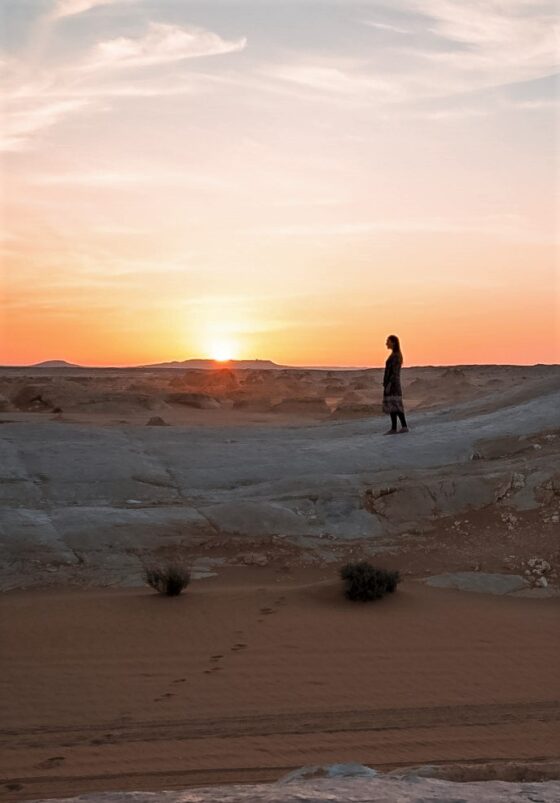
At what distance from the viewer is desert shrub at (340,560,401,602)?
9273mm

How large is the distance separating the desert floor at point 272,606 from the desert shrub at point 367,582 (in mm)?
136

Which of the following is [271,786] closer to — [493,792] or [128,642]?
[493,792]

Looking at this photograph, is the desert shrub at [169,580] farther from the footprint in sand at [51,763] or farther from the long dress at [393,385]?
the long dress at [393,385]

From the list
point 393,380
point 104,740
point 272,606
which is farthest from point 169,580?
point 393,380

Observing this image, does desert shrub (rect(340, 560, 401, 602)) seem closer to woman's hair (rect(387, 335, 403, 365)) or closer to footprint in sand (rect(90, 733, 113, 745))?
footprint in sand (rect(90, 733, 113, 745))

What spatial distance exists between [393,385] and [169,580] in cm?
785

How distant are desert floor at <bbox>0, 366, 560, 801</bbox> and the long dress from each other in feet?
2.83

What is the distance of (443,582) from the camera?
10.0 meters

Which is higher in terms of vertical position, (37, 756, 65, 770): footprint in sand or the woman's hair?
the woman's hair

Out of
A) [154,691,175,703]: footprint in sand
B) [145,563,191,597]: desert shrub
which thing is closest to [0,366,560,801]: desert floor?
[154,691,175,703]: footprint in sand

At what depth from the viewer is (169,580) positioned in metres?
9.16

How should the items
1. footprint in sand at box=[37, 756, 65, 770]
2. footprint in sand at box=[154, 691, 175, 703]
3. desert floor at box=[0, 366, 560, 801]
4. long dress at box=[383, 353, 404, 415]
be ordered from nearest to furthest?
1. footprint in sand at box=[37, 756, 65, 770]
2. desert floor at box=[0, 366, 560, 801]
3. footprint in sand at box=[154, 691, 175, 703]
4. long dress at box=[383, 353, 404, 415]

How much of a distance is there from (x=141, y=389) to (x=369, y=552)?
34.3 m

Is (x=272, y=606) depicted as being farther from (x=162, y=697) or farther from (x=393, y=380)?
(x=393, y=380)
